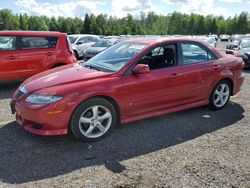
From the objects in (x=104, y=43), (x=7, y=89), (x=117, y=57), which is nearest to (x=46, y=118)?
(x=117, y=57)

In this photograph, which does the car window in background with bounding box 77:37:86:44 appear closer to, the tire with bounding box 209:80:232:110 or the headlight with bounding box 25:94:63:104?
the tire with bounding box 209:80:232:110

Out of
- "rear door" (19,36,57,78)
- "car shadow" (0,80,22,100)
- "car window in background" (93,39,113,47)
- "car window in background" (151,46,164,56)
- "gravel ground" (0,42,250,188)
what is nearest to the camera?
"gravel ground" (0,42,250,188)

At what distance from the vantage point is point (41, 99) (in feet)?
14.3

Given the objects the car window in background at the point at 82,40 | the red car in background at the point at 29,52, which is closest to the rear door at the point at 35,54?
the red car in background at the point at 29,52

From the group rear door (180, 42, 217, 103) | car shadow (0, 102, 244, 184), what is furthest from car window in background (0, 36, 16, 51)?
rear door (180, 42, 217, 103)

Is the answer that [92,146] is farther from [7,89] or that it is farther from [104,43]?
[104,43]

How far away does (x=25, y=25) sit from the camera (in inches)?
3637

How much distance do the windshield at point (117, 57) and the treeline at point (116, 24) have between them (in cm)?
7591

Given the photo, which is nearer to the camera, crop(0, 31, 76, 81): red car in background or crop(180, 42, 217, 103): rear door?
crop(180, 42, 217, 103): rear door

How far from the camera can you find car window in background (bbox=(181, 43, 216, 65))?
5.66 m

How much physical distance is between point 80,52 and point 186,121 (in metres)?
13.3

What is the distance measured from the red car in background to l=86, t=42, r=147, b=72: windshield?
11.0 ft

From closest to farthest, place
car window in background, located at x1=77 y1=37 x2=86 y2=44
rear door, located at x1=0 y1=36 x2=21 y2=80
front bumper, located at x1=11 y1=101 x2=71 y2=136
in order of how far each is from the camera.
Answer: front bumper, located at x1=11 y1=101 x2=71 y2=136, rear door, located at x1=0 y1=36 x2=21 y2=80, car window in background, located at x1=77 y1=37 x2=86 y2=44

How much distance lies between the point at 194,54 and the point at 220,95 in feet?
3.65
